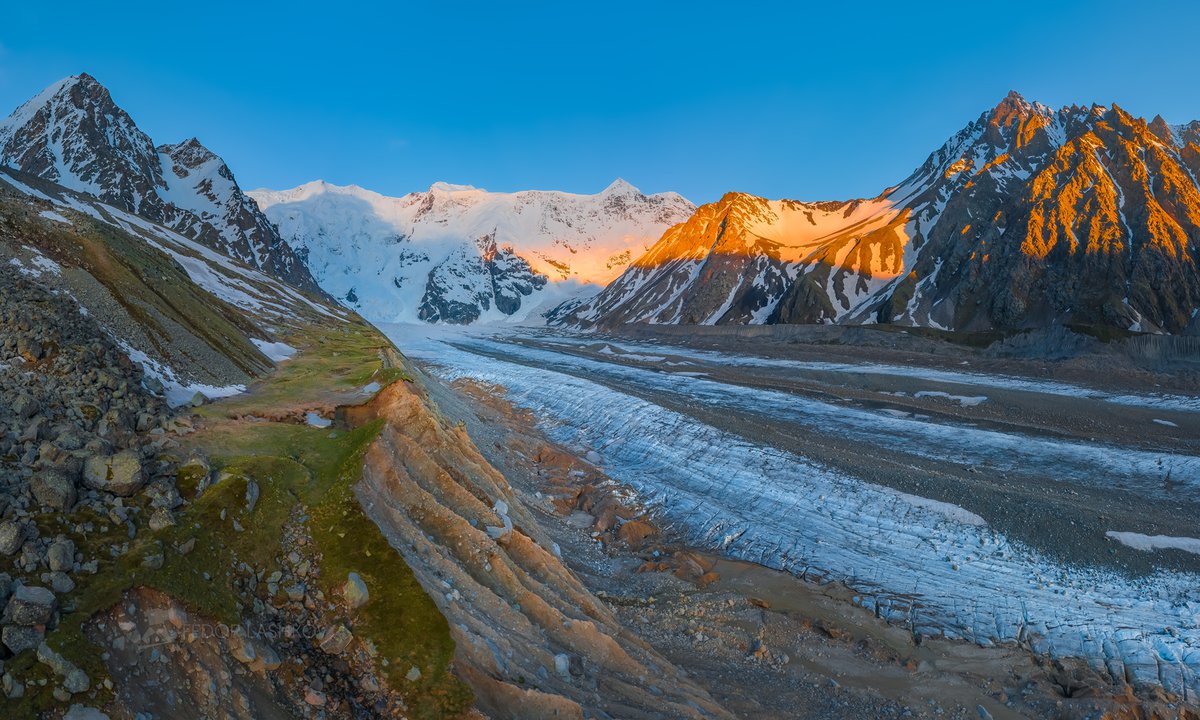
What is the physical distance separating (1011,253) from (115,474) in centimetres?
12607

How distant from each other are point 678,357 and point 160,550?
83.2 meters

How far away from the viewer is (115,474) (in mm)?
9570

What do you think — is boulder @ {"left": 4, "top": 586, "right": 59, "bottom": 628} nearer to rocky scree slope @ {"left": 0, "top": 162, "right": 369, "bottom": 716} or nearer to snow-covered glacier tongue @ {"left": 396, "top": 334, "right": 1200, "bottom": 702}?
rocky scree slope @ {"left": 0, "top": 162, "right": 369, "bottom": 716}

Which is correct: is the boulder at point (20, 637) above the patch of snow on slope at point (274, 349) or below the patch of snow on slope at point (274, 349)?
below

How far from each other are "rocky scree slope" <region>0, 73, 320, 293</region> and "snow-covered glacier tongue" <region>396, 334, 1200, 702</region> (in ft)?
382

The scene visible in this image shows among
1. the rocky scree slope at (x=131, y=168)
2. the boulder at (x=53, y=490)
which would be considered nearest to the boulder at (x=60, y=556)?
the boulder at (x=53, y=490)

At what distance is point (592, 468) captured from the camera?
92.6 ft

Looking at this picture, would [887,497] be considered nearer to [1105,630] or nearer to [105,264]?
[1105,630]

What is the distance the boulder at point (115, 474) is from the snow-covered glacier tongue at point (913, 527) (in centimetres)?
1632

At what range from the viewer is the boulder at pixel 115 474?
932 centimetres

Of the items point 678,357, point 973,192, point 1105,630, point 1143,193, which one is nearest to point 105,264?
point 1105,630

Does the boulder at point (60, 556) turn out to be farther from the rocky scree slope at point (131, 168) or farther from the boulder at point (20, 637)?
the rocky scree slope at point (131, 168)

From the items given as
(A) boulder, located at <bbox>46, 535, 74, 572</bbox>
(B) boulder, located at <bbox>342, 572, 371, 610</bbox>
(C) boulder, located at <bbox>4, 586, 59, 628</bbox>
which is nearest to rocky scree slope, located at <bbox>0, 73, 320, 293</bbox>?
(A) boulder, located at <bbox>46, 535, 74, 572</bbox>

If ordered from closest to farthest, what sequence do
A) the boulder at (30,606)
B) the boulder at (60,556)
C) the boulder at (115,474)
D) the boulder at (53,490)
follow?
the boulder at (30,606) < the boulder at (60,556) < the boulder at (53,490) < the boulder at (115,474)
